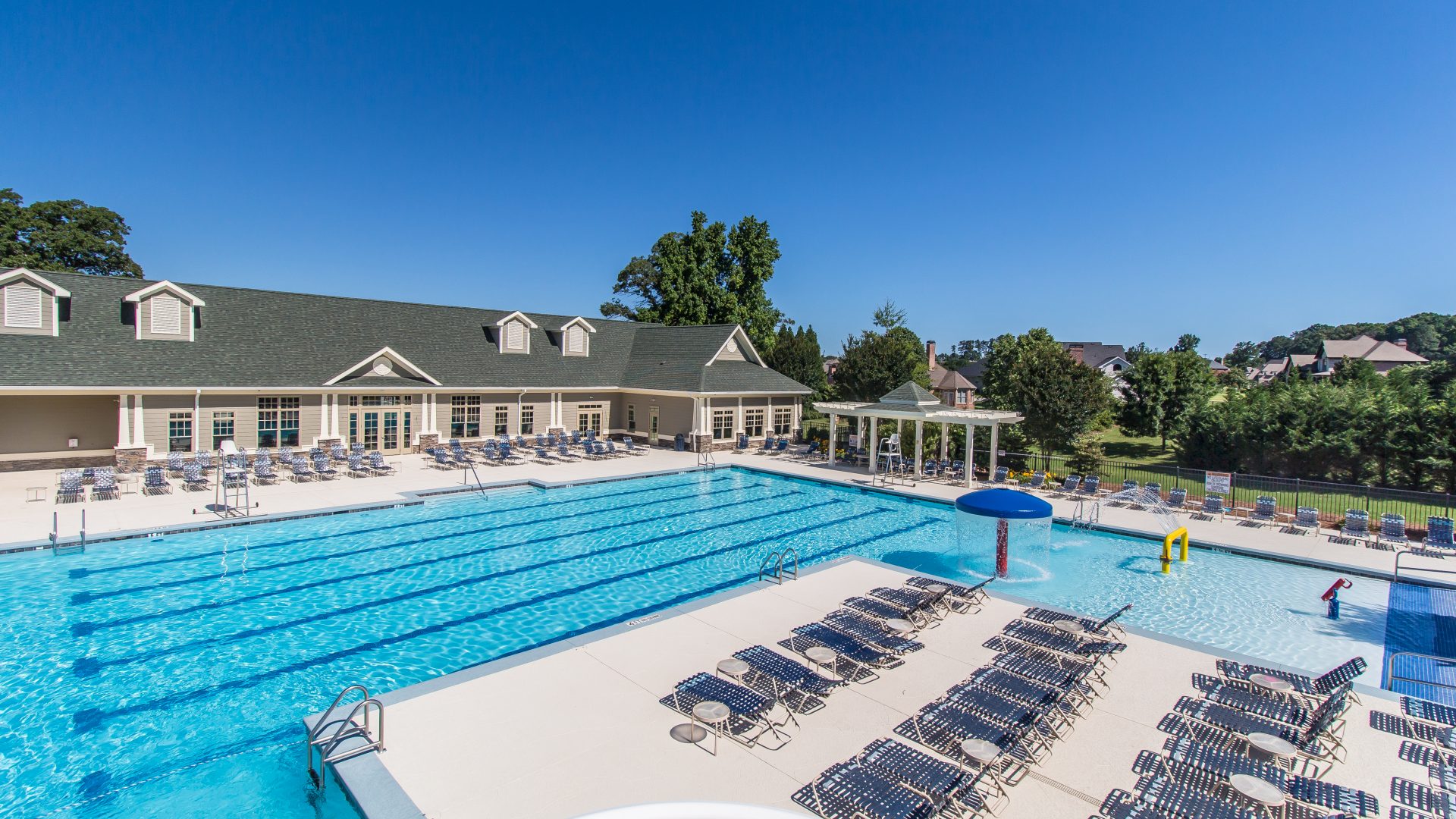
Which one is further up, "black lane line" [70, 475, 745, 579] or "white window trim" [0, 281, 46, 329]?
"white window trim" [0, 281, 46, 329]

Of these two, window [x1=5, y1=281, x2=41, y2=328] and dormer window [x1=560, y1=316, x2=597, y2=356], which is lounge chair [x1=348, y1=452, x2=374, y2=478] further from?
dormer window [x1=560, y1=316, x2=597, y2=356]

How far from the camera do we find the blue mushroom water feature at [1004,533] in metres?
13.4

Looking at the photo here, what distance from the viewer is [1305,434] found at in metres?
24.8

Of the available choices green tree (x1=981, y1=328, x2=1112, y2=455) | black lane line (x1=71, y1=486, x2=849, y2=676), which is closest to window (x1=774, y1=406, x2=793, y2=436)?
green tree (x1=981, y1=328, x2=1112, y2=455)

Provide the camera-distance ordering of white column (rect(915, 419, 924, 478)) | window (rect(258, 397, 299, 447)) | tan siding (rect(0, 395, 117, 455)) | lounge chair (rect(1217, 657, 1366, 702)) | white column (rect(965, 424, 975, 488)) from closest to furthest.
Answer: lounge chair (rect(1217, 657, 1366, 702))
tan siding (rect(0, 395, 117, 455))
white column (rect(965, 424, 975, 488))
white column (rect(915, 419, 924, 478))
window (rect(258, 397, 299, 447))

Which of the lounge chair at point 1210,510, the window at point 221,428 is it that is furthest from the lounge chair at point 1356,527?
the window at point 221,428

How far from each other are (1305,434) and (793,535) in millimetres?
20174

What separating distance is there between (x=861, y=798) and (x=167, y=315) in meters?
29.0

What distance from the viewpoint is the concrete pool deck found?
6.41 meters

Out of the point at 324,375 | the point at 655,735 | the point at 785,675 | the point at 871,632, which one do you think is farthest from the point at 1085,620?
the point at 324,375

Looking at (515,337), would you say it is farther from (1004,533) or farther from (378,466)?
(1004,533)

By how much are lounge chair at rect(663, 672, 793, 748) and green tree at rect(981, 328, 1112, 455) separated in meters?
22.3

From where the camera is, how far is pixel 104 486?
19188 millimetres

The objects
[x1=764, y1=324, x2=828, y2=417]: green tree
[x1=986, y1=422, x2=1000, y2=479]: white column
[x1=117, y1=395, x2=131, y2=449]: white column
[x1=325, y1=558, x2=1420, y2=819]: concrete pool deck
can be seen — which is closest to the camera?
[x1=325, y1=558, x2=1420, y2=819]: concrete pool deck
